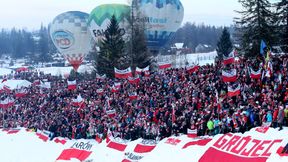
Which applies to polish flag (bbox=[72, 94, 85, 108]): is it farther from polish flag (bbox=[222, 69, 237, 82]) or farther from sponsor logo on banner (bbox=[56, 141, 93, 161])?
polish flag (bbox=[222, 69, 237, 82])

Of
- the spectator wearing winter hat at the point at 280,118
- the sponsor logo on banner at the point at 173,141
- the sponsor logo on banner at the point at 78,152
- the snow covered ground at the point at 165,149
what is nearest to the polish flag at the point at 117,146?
the snow covered ground at the point at 165,149

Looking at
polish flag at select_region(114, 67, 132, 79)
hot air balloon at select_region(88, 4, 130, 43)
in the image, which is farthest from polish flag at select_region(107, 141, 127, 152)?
hot air balloon at select_region(88, 4, 130, 43)

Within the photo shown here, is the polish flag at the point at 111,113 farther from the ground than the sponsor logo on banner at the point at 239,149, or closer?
closer

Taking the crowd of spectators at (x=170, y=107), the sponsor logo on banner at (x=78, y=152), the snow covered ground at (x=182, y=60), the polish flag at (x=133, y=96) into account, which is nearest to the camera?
the crowd of spectators at (x=170, y=107)

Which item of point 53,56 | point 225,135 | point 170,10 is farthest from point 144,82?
point 53,56

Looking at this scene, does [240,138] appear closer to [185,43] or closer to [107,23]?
[107,23]

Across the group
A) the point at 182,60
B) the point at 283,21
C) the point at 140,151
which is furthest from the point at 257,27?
the point at 182,60

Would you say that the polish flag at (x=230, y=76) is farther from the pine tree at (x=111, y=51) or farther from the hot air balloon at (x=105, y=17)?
the hot air balloon at (x=105, y=17)
